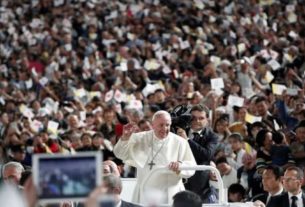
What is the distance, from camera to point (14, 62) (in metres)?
26.4

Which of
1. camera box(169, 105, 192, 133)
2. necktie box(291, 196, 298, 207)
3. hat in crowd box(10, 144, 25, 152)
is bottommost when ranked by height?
necktie box(291, 196, 298, 207)

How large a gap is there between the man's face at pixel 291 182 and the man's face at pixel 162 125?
1.27 m

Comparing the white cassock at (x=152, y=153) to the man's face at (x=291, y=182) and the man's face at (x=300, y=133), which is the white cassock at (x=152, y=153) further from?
the man's face at (x=300, y=133)

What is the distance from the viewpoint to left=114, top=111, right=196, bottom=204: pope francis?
1120 centimetres

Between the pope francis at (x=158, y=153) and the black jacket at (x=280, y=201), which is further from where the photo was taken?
the black jacket at (x=280, y=201)

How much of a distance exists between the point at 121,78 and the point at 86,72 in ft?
5.98

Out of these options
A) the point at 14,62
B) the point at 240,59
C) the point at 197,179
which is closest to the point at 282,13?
the point at 240,59

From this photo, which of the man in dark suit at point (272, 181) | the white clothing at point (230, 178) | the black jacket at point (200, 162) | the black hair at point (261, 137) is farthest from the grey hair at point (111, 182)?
the black hair at point (261, 137)

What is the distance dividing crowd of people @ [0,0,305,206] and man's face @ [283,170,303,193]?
7cm

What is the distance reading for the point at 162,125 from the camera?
11.5 m

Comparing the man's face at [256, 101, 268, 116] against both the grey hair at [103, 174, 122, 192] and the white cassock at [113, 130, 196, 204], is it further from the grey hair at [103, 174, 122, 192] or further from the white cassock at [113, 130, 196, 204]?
the grey hair at [103, 174, 122, 192]

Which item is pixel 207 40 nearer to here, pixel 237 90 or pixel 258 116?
pixel 237 90

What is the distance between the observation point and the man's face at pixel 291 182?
11781 mm

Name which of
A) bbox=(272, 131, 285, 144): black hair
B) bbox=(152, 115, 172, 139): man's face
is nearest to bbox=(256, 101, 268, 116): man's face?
bbox=(272, 131, 285, 144): black hair
